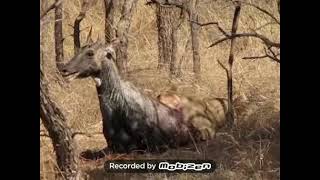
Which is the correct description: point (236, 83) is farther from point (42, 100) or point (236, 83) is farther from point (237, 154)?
point (42, 100)

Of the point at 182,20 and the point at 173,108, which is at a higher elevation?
the point at 182,20

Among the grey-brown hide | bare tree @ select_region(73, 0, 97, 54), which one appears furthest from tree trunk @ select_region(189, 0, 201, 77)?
bare tree @ select_region(73, 0, 97, 54)

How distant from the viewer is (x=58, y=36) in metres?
4.87

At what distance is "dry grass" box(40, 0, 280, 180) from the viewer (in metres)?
4.86

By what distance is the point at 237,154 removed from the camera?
16.0ft

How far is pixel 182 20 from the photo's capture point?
488 centimetres

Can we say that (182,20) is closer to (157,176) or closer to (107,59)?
(107,59)

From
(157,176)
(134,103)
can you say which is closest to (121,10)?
(134,103)

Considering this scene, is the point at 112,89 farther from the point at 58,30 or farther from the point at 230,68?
the point at 230,68

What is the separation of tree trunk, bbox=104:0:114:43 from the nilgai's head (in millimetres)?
50

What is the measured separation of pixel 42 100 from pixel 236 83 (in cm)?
93

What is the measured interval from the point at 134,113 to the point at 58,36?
0.52 metres

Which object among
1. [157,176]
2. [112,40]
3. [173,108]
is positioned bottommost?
[157,176]

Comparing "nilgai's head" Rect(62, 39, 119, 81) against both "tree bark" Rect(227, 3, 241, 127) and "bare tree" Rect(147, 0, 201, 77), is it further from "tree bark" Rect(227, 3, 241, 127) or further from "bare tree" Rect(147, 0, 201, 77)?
"tree bark" Rect(227, 3, 241, 127)
